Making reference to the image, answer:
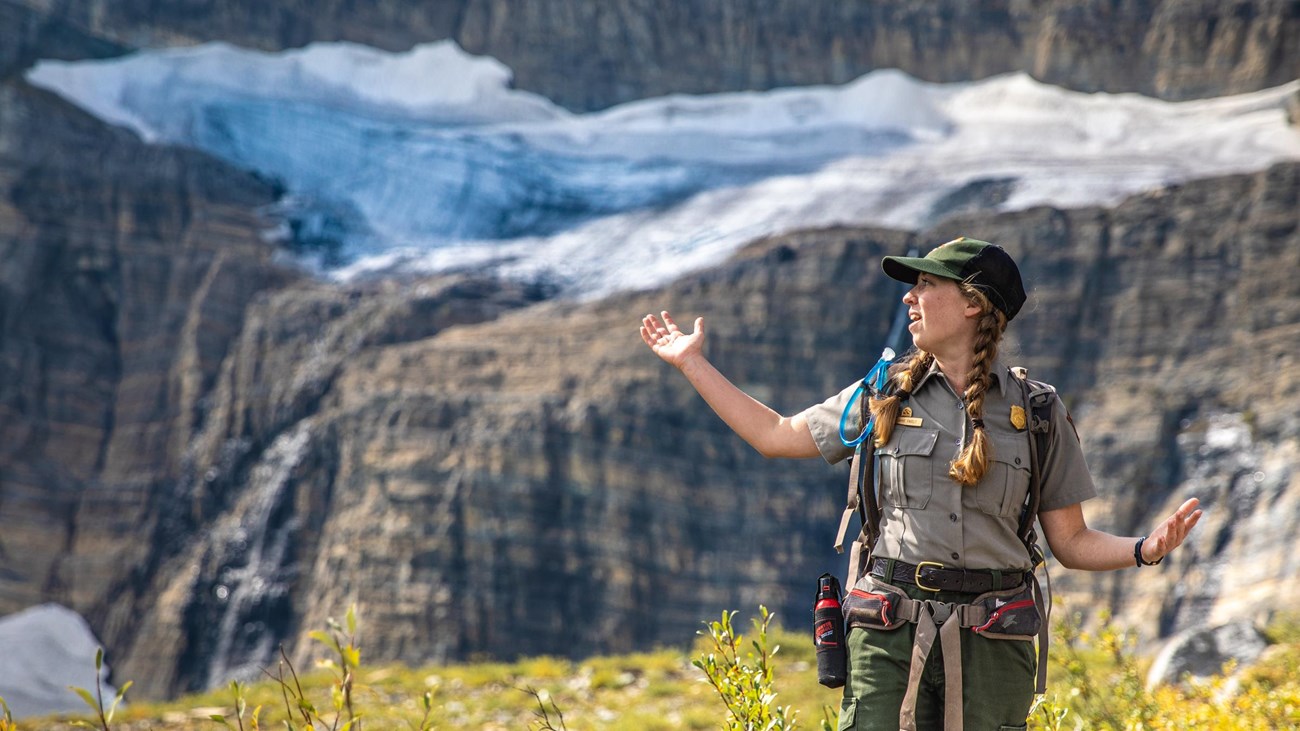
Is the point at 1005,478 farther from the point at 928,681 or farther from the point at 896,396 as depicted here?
the point at 928,681

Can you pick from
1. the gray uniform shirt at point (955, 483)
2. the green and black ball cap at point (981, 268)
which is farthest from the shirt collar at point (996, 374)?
the green and black ball cap at point (981, 268)

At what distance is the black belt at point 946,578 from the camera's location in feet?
10.7

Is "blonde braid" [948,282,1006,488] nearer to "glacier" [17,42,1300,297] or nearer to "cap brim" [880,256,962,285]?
"cap brim" [880,256,962,285]

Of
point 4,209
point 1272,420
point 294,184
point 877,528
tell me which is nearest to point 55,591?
point 4,209

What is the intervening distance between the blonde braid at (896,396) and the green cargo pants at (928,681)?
37 centimetres

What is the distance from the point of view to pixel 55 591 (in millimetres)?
36219

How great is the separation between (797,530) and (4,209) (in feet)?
80.2

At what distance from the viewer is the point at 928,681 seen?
10.7 ft

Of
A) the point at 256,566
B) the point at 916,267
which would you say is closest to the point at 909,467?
the point at 916,267

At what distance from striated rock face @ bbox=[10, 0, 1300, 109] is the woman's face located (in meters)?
45.6

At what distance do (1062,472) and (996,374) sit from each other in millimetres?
274

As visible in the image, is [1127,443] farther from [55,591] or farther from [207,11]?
[207,11]

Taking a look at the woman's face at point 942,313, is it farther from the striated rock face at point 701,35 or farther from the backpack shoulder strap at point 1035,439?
the striated rock face at point 701,35

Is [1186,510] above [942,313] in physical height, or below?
below
